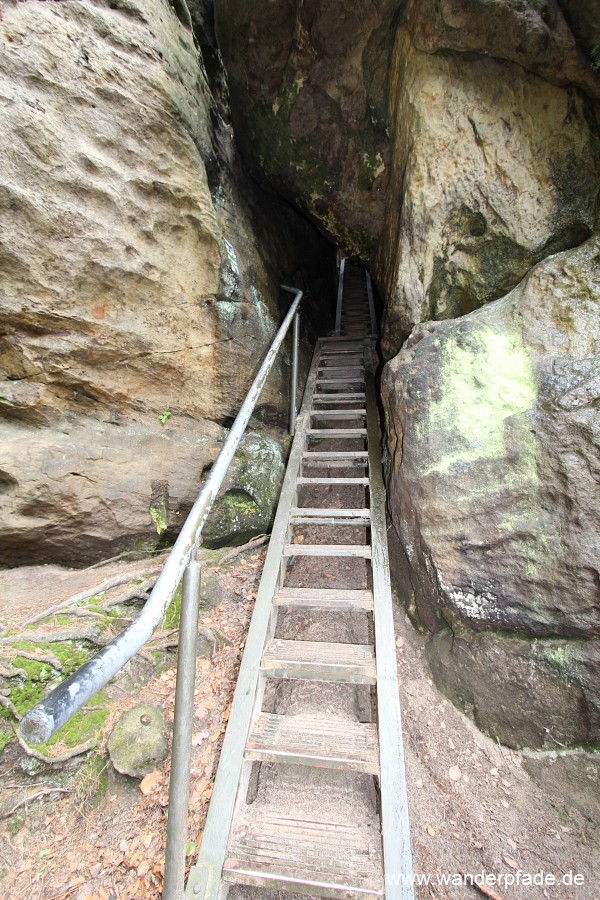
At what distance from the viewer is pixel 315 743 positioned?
6.60 ft

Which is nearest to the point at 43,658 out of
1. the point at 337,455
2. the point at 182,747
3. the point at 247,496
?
the point at 182,747

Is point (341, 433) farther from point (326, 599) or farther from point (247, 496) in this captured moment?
point (326, 599)

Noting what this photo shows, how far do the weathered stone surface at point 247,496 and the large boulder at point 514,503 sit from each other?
1.35 metres

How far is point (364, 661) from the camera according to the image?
7.57ft

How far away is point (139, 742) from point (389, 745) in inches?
53.0

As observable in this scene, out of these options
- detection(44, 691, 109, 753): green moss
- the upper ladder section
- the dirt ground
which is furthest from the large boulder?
the upper ladder section

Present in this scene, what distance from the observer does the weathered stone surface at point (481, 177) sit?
3.24 metres

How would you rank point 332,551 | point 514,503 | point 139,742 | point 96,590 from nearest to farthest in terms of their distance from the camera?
point 139,742 < point 514,503 < point 96,590 < point 332,551

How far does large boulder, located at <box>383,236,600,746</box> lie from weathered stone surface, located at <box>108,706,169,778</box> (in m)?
1.80

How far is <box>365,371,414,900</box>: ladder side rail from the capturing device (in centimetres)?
161

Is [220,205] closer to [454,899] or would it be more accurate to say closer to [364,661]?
[364,661]

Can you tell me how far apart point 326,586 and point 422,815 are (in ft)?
5.13

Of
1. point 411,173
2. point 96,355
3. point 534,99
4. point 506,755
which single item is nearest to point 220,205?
point 411,173

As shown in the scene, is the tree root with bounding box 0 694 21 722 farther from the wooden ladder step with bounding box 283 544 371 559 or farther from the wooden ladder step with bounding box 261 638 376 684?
the wooden ladder step with bounding box 283 544 371 559
